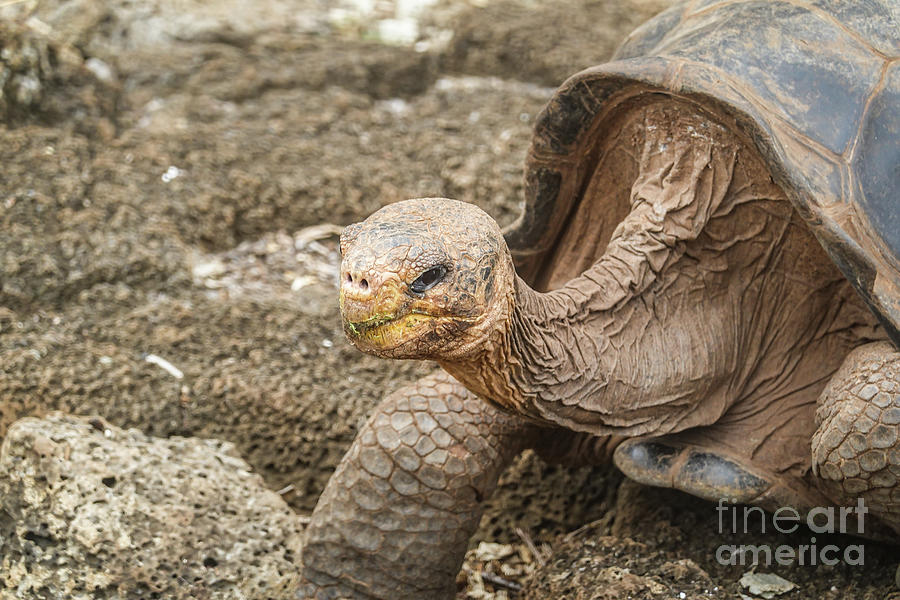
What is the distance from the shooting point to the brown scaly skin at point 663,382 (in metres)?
2.25

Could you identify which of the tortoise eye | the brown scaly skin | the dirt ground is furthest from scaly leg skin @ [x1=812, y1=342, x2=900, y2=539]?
the tortoise eye

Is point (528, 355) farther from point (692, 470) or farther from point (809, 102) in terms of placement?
point (809, 102)

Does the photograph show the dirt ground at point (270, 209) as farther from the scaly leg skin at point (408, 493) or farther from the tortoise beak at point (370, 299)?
the tortoise beak at point (370, 299)

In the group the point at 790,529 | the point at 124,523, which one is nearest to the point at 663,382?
the point at 790,529

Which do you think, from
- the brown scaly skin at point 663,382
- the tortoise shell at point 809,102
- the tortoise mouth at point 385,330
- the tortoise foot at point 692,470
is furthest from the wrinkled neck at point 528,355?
the tortoise shell at point 809,102

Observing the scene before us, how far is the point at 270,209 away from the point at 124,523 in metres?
1.79

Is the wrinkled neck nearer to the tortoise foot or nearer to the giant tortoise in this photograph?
the giant tortoise

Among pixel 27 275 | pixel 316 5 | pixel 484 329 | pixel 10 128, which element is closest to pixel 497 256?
pixel 484 329

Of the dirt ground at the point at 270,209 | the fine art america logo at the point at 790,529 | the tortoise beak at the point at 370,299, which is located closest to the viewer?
the tortoise beak at the point at 370,299

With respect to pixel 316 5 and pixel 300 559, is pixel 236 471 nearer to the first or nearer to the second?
pixel 300 559

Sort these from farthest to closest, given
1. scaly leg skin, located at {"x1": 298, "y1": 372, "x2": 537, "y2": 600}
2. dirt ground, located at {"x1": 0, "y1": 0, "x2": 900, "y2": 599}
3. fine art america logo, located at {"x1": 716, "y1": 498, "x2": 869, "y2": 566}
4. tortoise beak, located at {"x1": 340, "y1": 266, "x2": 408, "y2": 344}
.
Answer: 1. dirt ground, located at {"x1": 0, "y1": 0, "x2": 900, "y2": 599}
2. scaly leg skin, located at {"x1": 298, "y1": 372, "x2": 537, "y2": 600}
3. fine art america logo, located at {"x1": 716, "y1": 498, "x2": 869, "y2": 566}
4. tortoise beak, located at {"x1": 340, "y1": 266, "x2": 408, "y2": 344}

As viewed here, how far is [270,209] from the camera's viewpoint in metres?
4.16

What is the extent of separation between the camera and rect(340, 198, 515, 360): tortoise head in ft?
5.97

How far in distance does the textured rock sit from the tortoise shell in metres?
1.14
